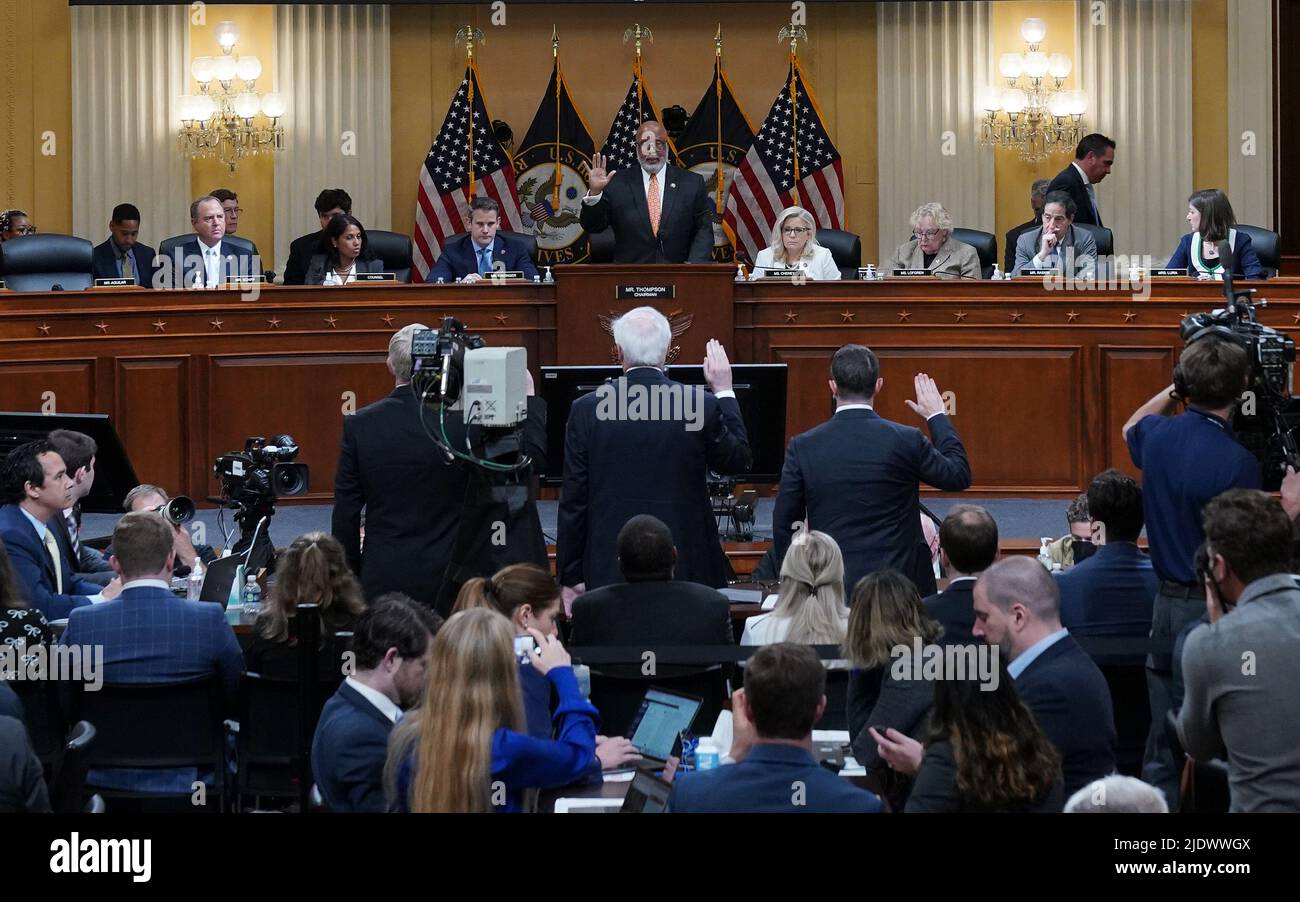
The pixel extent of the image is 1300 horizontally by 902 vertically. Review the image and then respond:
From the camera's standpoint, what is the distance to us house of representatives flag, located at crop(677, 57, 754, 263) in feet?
44.5

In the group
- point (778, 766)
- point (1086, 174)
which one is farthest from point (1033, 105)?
point (778, 766)

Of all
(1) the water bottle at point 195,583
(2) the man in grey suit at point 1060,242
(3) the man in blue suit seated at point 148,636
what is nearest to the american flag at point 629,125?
(2) the man in grey suit at point 1060,242

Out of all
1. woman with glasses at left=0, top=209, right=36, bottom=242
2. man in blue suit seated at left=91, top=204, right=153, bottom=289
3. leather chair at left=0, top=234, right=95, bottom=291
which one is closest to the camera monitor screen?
leather chair at left=0, top=234, right=95, bottom=291

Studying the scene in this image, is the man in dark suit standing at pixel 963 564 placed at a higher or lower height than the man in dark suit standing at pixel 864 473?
lower

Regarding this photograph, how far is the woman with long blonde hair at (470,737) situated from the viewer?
12.5 feet

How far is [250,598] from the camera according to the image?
20.5 feet

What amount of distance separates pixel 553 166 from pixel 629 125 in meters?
0.65

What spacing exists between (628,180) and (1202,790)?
6.35 meters

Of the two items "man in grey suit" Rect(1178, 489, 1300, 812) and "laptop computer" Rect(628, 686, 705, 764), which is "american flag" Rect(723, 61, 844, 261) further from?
"man in grey suit" Rect(1178, 489, 1300, 812)

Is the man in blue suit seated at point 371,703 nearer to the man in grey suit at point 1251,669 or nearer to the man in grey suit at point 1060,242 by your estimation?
the man in grey suit at point 1251,669

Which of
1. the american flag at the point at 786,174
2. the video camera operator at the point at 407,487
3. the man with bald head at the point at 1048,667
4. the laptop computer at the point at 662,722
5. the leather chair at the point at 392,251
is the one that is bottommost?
the laptop computer at the point at 662,722

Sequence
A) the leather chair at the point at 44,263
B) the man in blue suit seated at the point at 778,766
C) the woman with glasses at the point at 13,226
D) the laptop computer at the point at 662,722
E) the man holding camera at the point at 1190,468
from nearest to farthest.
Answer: the man in blue suit seated at the point at 778,766 < the laptop computer at the point at 662,722 < the man holding camera at the point at 1190,468 < the leather chair at the point at 44,263 < the woman with glasses at the point at 13,226
